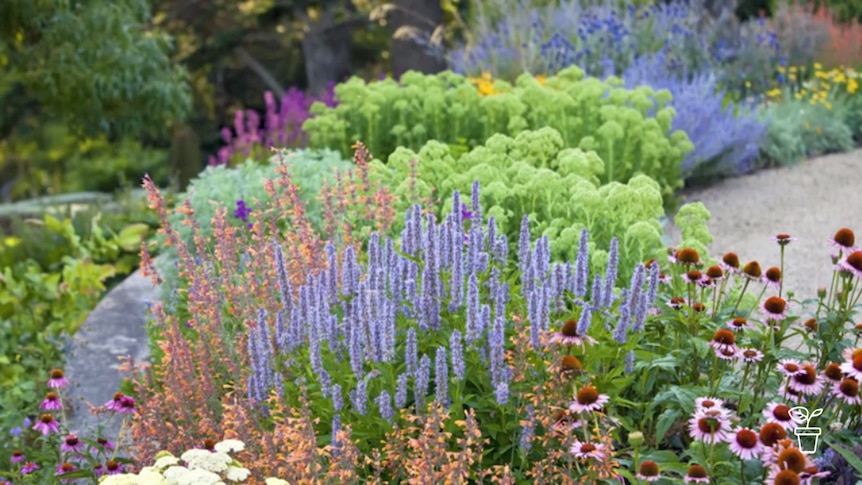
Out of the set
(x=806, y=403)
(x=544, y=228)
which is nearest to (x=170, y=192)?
(x=544, y=228)

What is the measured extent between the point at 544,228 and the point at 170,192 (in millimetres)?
5425

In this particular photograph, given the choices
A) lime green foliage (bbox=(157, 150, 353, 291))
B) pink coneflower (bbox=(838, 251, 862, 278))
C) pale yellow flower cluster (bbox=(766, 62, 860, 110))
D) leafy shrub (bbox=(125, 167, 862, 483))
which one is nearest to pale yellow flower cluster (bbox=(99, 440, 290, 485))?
leafy shrub (bbox=(125, 167, 862, 483))

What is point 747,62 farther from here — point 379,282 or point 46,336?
point 379,282

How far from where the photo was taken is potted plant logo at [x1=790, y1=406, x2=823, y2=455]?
2852mm

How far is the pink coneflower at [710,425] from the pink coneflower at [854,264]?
2.45ft

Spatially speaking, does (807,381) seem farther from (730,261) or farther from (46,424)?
(46,424)

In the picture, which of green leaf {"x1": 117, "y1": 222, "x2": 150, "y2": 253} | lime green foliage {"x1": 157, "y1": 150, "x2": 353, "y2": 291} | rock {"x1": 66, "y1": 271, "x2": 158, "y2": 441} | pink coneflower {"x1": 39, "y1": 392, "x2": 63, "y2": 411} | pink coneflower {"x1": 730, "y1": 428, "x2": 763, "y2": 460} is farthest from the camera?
green leaf {"x1": 117, "y1": 222, "x2": 150, "y2": 253}

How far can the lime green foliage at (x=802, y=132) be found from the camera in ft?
26.4

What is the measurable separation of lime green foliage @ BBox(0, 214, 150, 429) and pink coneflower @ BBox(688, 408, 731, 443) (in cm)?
336

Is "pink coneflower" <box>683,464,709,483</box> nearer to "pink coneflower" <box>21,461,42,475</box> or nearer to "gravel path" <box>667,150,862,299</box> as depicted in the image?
"pink coneflower" <box>21,461,42,475</box>

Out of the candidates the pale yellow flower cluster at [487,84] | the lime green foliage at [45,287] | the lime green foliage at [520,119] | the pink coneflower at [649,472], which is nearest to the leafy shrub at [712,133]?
the lime green foliage at [520,119]

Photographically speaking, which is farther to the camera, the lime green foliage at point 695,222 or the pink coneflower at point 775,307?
the lime green foliage at point 695,222

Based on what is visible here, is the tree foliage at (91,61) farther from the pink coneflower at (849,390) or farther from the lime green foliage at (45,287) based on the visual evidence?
the pink coneflower at (849,390)

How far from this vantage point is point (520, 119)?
645cm
